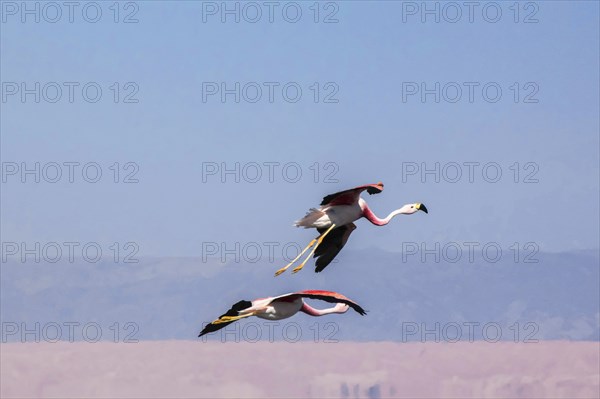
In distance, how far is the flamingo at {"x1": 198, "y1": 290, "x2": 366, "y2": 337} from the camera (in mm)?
39344

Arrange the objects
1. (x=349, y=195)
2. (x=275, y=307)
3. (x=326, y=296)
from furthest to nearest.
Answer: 1. (x=349, y=195)
2. (x=275, y=307)
3. (x=326, y=296)

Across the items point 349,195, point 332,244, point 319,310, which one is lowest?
point 319,310

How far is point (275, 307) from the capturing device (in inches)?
1602

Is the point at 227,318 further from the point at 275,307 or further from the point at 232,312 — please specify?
the point at 275,307

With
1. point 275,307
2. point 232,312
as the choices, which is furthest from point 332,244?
point 232,312

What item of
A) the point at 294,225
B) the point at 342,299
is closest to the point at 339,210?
the point at 294,225

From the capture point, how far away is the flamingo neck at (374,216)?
143ft

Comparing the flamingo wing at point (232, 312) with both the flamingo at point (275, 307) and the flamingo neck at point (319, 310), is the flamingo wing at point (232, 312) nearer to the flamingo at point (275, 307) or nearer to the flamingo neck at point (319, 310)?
the flamingo at point (275, 307)

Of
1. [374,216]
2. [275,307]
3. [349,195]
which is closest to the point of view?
[275,307]

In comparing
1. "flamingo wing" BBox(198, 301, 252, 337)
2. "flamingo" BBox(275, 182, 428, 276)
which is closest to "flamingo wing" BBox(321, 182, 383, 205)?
"flamingo" BBox(275, 182, 428, 276)

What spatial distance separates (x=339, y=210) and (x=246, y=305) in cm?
490

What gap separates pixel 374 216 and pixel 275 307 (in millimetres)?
5467

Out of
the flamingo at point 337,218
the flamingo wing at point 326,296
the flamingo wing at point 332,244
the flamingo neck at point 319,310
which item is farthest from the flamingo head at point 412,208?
the flamingo wing at point 326,296

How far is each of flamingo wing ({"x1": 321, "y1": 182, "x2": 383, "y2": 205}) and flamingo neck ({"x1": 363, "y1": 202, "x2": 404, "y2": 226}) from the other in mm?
725
